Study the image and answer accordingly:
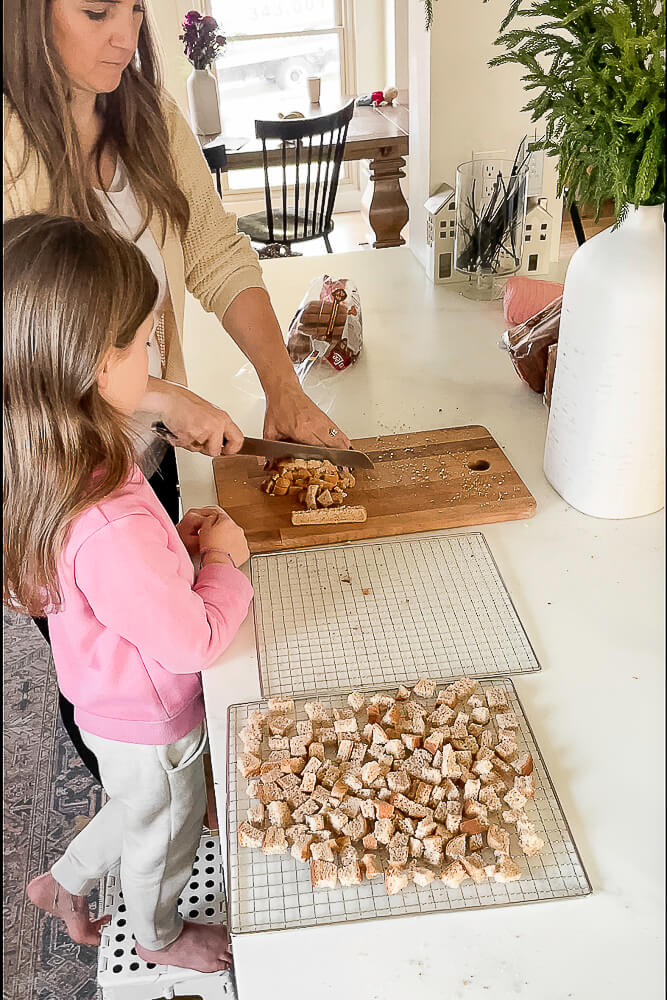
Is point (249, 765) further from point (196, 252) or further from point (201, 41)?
point (201, 41)

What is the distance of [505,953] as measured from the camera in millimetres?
606

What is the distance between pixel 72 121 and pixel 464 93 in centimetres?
81

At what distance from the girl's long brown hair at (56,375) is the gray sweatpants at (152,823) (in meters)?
0.24

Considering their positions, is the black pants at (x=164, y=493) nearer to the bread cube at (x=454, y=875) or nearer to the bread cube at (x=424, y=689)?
the bread cube at (x=424, y=689)

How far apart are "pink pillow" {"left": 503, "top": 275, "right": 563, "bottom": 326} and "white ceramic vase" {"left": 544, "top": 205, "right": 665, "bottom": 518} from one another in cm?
40

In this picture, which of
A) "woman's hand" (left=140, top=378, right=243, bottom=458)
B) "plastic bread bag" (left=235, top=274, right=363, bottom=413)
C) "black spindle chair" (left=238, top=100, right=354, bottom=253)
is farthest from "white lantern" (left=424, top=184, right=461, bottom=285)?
"black spindle chair" (left=238, top=100, right=354, bottom=253)

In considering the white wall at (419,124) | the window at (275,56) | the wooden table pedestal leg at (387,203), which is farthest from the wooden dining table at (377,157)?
the white wall at (419,124)

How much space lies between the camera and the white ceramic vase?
85cm

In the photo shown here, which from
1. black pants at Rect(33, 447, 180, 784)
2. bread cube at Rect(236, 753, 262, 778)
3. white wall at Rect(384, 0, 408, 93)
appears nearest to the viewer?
bread cube at Rect(236, 753, 262, 778)

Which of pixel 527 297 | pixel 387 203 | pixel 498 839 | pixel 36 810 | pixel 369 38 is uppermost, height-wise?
pixel 369 38

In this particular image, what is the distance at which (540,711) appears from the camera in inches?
30.9

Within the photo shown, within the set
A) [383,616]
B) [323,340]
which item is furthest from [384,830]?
[323,340]

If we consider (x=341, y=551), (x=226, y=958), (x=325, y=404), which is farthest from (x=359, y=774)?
(x=325, y=404)

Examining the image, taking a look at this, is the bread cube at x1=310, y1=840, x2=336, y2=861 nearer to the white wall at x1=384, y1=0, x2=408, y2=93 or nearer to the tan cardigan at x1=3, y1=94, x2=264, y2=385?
the tan cardigan at x1=3, y1=94, x2=264, y2=385
